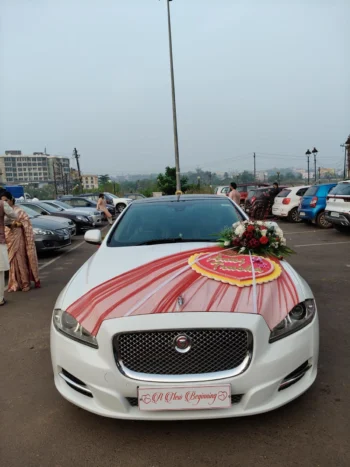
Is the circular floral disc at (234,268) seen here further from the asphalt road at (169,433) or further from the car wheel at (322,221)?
the car wheel at (322,221)

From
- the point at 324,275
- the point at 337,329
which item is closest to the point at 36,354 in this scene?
the point at 337,329

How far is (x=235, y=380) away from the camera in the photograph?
229 centimetres

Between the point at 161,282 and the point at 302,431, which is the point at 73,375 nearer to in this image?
the point at 161,282

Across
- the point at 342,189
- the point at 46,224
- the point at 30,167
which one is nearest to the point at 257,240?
the point at 46,224

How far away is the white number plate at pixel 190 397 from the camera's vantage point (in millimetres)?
2258

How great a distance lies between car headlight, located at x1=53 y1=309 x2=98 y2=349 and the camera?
8.06ft

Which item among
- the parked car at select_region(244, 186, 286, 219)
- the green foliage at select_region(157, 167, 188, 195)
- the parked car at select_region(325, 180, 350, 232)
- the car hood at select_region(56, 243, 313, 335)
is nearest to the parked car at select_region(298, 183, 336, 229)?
the parked car at select_region(325, 180, 350, 232)

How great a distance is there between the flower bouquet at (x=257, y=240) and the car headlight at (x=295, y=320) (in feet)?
2.46

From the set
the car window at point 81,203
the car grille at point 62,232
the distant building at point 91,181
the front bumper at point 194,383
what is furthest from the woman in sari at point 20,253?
the distant building at point 91,181

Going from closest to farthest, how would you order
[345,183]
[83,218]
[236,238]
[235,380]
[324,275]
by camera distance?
[235,380]
[236,238]
[324,275]
[345,183]
[83,218]

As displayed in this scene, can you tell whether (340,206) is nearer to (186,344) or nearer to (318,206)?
(318,206)

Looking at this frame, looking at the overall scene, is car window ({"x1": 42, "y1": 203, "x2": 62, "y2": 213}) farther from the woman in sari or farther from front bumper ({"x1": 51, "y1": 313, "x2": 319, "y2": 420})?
front bumper ({"x1": 51, "y1": 313, "x2": 319, "y2": 420})

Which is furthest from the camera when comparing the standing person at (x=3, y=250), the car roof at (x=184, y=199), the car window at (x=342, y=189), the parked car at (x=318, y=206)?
the parked car at (x=318, y=206)

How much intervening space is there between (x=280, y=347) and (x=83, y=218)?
13676mm
